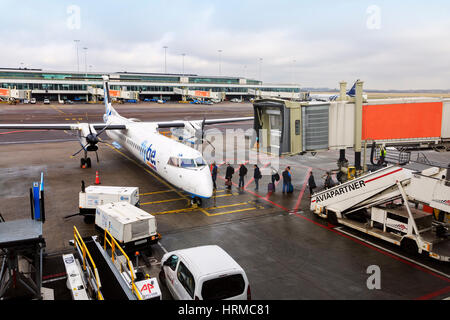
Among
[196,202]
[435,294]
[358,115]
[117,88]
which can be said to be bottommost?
[435,294]

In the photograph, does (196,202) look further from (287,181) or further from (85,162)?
(85,162)

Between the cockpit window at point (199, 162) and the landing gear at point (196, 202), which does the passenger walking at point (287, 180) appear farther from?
the landing gear at point (196, 202)

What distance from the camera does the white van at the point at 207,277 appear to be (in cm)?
863

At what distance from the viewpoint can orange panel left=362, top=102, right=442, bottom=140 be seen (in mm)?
17219

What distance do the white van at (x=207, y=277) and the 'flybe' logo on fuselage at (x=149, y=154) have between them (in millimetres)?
12550

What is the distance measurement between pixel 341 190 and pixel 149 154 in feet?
40.6

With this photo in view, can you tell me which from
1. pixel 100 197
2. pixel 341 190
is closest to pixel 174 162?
pixel 100 197

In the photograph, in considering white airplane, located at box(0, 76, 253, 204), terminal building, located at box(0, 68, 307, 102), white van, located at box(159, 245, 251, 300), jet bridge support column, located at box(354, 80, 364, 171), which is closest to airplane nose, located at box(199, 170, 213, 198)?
white airplane, located at box(0, 76, 253, 204)

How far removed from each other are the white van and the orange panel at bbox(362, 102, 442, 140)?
11775mm

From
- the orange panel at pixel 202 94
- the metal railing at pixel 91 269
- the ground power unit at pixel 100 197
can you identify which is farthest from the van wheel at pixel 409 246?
the orange panel at pixel 202 94

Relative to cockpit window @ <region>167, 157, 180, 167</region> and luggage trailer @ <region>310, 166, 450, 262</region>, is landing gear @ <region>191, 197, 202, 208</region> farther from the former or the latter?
luggage trailer @ <region>310, 166, 450, 262</region>

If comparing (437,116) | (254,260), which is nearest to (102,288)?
(254,260)

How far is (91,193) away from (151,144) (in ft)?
24.5

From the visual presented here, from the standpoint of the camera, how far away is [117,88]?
130375 mm
